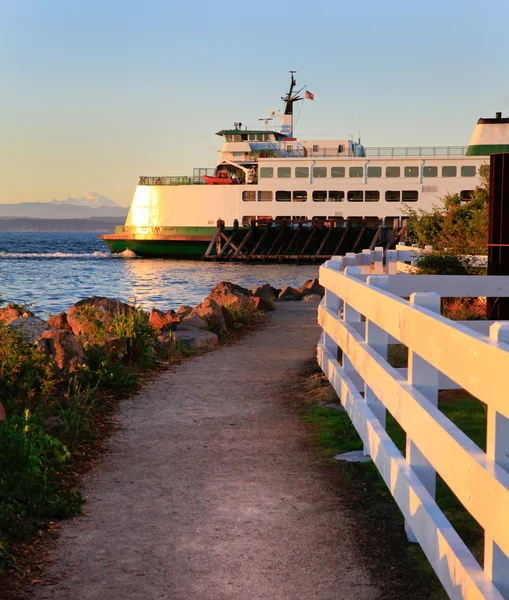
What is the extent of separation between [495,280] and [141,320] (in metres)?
5.40

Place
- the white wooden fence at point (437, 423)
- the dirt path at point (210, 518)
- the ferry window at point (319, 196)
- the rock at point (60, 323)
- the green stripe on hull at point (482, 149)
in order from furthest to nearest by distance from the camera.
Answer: the ferry window at point (319, 196) → the green stripe on hull at point (482, 149) → the rock at point (60, 323) → the dirt path at point (210, 518) → the white wooden fence at point (437, 423)

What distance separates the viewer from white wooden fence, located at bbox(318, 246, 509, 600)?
2.71 meters

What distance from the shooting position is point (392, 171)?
194 feet

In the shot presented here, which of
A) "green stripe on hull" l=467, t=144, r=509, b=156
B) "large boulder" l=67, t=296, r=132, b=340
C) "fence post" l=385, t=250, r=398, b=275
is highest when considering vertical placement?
"green stripe on hull" l=467, t=144, r=509, b=156

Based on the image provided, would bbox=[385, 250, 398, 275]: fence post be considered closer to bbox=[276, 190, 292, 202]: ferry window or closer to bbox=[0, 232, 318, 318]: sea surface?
bbox=[0, 232, 318, 318]: sea surface

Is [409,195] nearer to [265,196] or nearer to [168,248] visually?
[265,196]

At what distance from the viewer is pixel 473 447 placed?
120 inches

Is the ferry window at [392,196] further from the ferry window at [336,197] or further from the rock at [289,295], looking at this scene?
the rock at [289,295]

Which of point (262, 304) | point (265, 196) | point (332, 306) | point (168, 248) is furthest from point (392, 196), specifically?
point (332, 306)

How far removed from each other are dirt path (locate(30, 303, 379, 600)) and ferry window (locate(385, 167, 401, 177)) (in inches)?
2075

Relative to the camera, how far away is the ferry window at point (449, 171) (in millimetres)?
57656

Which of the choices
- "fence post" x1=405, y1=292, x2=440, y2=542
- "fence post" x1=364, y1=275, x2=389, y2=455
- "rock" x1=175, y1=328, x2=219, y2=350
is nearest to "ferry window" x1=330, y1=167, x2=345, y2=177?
"rock" x1=175, y1=328, x2=219, y2=350

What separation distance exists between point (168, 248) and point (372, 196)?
14.5 metres

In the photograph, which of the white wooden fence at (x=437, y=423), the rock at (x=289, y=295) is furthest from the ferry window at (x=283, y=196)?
the white wooden fence at (x=437, y=423)
